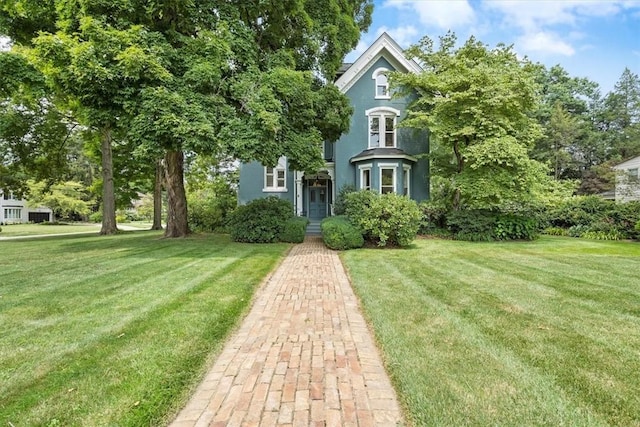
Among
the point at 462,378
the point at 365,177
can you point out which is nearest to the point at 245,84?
the point at 365,177

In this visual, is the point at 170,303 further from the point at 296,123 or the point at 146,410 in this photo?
the point at 296,123

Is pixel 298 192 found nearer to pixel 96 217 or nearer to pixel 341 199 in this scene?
pixel 341 199

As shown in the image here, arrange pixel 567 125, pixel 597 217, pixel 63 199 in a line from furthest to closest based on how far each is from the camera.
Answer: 1. pixel 63 199
2. pixel 567 125
3. pixel 597 217

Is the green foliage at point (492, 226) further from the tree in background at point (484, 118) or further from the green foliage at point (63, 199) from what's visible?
the green foliage at point (63, 199)

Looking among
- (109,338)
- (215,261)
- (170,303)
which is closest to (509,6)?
(215,261)

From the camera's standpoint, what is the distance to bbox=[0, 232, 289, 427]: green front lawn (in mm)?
2664

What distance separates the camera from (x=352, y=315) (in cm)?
498

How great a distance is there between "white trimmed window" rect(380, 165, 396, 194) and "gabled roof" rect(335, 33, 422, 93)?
506 cm

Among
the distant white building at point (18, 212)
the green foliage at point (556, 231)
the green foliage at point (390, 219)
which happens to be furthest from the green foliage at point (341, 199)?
the distant white building at point (18, 212)

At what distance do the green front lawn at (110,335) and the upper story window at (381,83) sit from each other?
14.3 m

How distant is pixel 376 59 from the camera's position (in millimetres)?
19094

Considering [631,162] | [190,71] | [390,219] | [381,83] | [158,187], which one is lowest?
[390,219]

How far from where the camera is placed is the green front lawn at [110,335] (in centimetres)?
266

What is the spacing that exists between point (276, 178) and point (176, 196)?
684 centimetres
